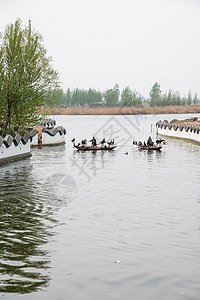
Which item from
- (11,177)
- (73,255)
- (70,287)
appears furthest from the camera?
(11,177)

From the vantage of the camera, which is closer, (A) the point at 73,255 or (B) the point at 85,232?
(A) the point at 73,255

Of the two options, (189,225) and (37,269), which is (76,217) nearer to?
(189,225)

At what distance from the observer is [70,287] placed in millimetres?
10039

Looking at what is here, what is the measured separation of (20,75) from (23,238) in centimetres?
2657

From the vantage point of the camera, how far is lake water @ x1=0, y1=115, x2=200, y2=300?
10.1m

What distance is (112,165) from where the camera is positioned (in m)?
34.5

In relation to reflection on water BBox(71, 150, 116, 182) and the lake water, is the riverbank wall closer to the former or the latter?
reflection on water BBox(71, 150, 116, 182)

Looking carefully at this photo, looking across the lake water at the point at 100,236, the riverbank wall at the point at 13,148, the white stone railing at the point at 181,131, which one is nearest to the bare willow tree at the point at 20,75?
the riverbank wall at the point at 13,148

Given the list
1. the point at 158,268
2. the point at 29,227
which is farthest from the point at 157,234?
the point at 29,227

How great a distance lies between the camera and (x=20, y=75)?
126ft

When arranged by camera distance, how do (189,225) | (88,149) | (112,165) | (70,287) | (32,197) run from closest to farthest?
1. (70,287)
2. (189,225)
3. (32,197)
4. (112,165)
5. (88,149)

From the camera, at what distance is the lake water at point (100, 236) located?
10125 millimetres

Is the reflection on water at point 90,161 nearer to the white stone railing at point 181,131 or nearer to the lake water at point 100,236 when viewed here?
the lake water at point 100,236

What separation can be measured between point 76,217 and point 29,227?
229cm
